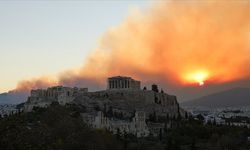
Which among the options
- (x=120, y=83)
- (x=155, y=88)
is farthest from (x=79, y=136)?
(x=120, y=83)

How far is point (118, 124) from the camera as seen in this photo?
5647 centimetres

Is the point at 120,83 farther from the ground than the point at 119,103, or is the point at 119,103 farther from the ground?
the point at 120,83

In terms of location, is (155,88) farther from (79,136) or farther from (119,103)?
(79,136)

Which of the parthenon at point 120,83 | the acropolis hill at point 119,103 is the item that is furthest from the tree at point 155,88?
the parthenon at point 120,83

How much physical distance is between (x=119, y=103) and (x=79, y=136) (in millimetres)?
37253

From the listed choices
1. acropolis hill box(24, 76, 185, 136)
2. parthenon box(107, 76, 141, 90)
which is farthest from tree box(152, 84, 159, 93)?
parthenon box(107, 76, 141, 90)

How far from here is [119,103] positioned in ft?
219

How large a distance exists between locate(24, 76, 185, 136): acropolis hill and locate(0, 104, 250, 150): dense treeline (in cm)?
404

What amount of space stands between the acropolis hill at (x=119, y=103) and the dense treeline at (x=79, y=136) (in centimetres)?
404

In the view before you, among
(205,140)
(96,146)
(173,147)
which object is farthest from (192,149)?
(96,146)

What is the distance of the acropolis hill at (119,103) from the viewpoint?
57.2m

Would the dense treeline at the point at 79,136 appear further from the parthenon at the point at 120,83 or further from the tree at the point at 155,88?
the parthenon at the point at 120,83

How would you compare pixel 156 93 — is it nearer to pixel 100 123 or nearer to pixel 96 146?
pixel 100 123

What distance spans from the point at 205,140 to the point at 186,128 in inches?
148
